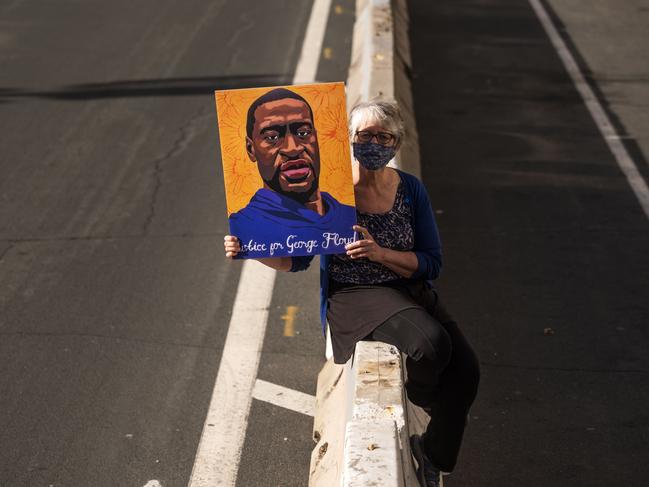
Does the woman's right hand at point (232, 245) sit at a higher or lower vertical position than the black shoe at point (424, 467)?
higher

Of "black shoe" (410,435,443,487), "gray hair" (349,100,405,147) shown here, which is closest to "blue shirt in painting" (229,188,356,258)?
"gray hair" (349,100,405,147)

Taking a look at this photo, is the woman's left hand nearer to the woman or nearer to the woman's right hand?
the woman

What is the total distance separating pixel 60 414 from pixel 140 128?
21.0 ft

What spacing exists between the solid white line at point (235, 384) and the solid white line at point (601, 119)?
13.0 ft

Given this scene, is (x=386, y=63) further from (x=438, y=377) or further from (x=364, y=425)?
(x=364, y=425)

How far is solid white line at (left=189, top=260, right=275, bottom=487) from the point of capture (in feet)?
21.3

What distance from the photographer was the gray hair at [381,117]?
5.70 metres

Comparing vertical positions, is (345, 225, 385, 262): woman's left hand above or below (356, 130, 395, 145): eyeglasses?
below

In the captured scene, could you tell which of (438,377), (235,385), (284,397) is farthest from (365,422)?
(235,385)

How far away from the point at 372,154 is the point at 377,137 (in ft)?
0.30

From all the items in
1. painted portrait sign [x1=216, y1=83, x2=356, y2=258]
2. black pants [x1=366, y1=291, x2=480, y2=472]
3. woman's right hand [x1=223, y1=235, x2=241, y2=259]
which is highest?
painted portrait sign [x1=216, y1=83, x2=356, y2=258]

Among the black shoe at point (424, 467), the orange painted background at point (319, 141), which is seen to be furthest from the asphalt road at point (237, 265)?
the orange painted background at point (319, 141)

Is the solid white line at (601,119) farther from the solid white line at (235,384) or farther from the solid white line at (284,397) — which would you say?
the solid white line at (284,397)

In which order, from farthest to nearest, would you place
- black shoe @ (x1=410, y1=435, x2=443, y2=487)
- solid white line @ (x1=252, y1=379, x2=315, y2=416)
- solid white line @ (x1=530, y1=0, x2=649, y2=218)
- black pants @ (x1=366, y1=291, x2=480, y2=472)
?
solid white line @ (x1=530, y1=0, x2=649, y2=218)
solid white line @ (x1=252, y1=379, x2=315, y2=416)
black shoe @ (x1=410, y1=435, x2=443, y2=487)
black pants @ (x1=366, y1=291, x2=480, y2=472)
